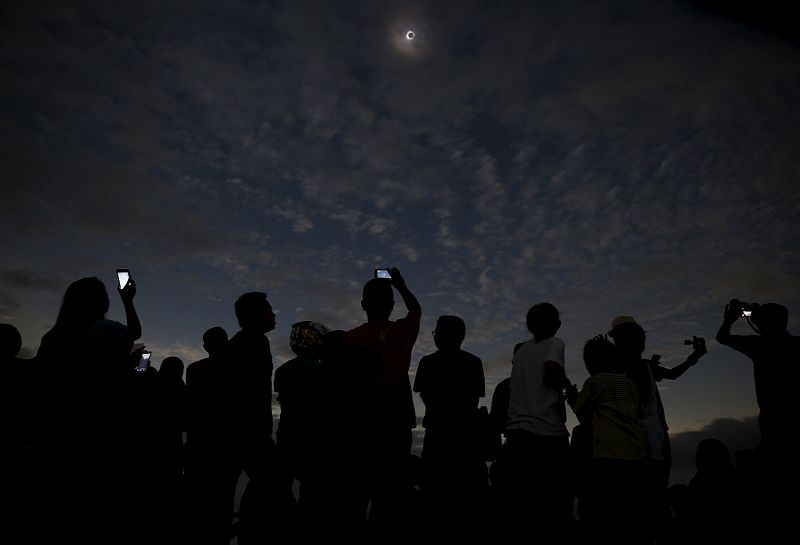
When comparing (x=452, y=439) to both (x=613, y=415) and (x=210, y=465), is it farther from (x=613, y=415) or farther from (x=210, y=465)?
(x=210, y=465)

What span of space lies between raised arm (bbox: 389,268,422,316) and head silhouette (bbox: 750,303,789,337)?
3648mm

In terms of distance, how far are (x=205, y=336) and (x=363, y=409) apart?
296 centimetres

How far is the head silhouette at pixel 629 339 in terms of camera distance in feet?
15.2

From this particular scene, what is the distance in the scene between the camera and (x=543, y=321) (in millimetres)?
4512

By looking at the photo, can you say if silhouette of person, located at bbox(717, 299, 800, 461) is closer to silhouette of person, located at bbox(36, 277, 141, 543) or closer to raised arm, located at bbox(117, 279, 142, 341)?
silhouette of person, located at bbox(36, 277, 141, 543)

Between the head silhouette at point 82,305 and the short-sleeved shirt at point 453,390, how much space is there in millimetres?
3042

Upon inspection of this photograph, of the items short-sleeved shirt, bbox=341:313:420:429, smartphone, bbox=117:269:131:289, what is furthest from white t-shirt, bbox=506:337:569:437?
smartphone, bbox=117:269:131:289

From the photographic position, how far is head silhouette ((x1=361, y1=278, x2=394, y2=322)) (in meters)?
3.99

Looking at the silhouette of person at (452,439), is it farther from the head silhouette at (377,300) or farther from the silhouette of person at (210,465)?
the silhouette of person at (210,465)

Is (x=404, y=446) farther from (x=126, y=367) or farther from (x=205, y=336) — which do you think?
(x=205, y=336)

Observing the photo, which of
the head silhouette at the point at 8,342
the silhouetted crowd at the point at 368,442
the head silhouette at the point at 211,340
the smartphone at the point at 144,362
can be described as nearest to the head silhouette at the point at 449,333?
the silhouetted crowd at the point at 368,442

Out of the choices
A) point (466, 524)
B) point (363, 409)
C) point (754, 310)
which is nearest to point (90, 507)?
point (363, 409)

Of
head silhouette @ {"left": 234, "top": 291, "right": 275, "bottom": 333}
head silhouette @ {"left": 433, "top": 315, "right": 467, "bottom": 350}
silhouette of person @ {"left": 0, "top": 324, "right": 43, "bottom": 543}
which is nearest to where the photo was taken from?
silhouette of person @ {"left": 0, "top": 324, "right": 43, "bottom": 543}

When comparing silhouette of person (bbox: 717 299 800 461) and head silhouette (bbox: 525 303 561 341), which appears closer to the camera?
silhouette of person (bbox: 717 299 800 461)
